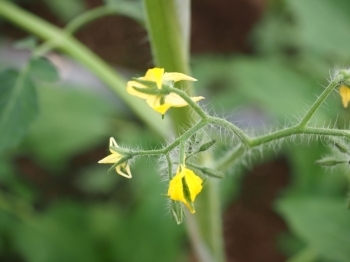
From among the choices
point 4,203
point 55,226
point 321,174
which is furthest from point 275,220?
point 4,203

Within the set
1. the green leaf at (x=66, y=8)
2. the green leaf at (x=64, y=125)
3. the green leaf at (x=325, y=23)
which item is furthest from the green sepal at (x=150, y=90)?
the green leaf at (x=66, y=8)

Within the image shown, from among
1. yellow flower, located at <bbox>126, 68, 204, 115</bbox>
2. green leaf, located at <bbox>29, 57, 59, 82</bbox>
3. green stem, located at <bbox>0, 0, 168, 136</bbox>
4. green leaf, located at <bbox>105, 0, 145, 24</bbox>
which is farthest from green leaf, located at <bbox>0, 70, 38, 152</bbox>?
yellow flower, located at <bbox>126, 68, 204, 115</bbox>

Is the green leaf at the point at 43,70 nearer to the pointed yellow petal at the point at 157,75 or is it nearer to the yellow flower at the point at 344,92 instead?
the pointed yellow petal at the point at 157,75

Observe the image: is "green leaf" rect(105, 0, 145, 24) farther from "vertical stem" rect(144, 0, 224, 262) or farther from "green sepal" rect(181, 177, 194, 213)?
"green sepal" rect(181, 177, 194, 213)

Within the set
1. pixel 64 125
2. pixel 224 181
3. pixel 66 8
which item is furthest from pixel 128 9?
pixel 66 8

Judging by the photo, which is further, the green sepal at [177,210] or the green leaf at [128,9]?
the green leaf at [128,9]

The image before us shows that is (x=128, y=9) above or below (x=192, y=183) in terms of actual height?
above

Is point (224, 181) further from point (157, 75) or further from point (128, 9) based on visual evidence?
point (157, 75)
